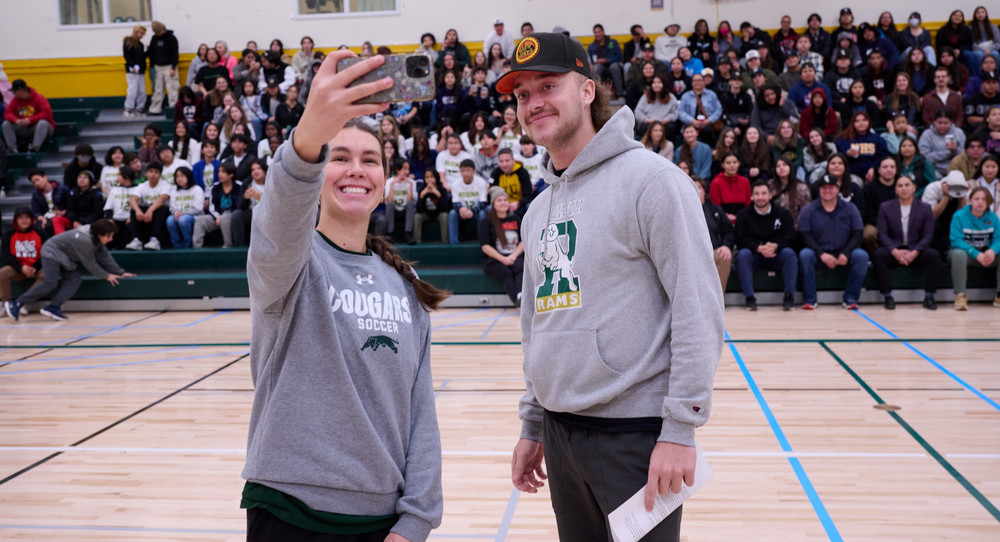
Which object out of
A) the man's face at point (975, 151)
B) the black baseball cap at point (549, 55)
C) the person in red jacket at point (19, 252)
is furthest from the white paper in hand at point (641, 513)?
the person in red jacket at point (19, 252)

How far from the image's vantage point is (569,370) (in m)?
1.90

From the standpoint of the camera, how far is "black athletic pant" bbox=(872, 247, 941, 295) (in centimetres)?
859

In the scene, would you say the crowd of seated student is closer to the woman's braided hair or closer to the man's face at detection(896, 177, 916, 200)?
the man's face at detection(896, 177, 916, 200)

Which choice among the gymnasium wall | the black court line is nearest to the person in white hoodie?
the gymnasium wall

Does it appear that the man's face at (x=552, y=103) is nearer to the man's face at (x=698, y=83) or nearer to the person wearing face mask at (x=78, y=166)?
the man's face at (x=698, y=83)

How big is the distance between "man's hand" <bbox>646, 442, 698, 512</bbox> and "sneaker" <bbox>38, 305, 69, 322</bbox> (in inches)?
369

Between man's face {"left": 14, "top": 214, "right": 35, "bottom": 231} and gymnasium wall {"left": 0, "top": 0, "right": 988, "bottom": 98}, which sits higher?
gymnasium wall {"left": 0, "top": 0, "right": 988, "bottom": 98}

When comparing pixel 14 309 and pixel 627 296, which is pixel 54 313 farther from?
pixel 627 296

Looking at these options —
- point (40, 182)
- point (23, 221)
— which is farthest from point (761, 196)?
point (40, 182)

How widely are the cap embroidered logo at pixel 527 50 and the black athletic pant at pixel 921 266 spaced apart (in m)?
7.80

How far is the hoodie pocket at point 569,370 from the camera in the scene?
1.85 m

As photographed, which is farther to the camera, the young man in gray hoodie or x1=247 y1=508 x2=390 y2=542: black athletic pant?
the young man in gray hoodie

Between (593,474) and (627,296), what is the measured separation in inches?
17.0

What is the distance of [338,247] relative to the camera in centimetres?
172
